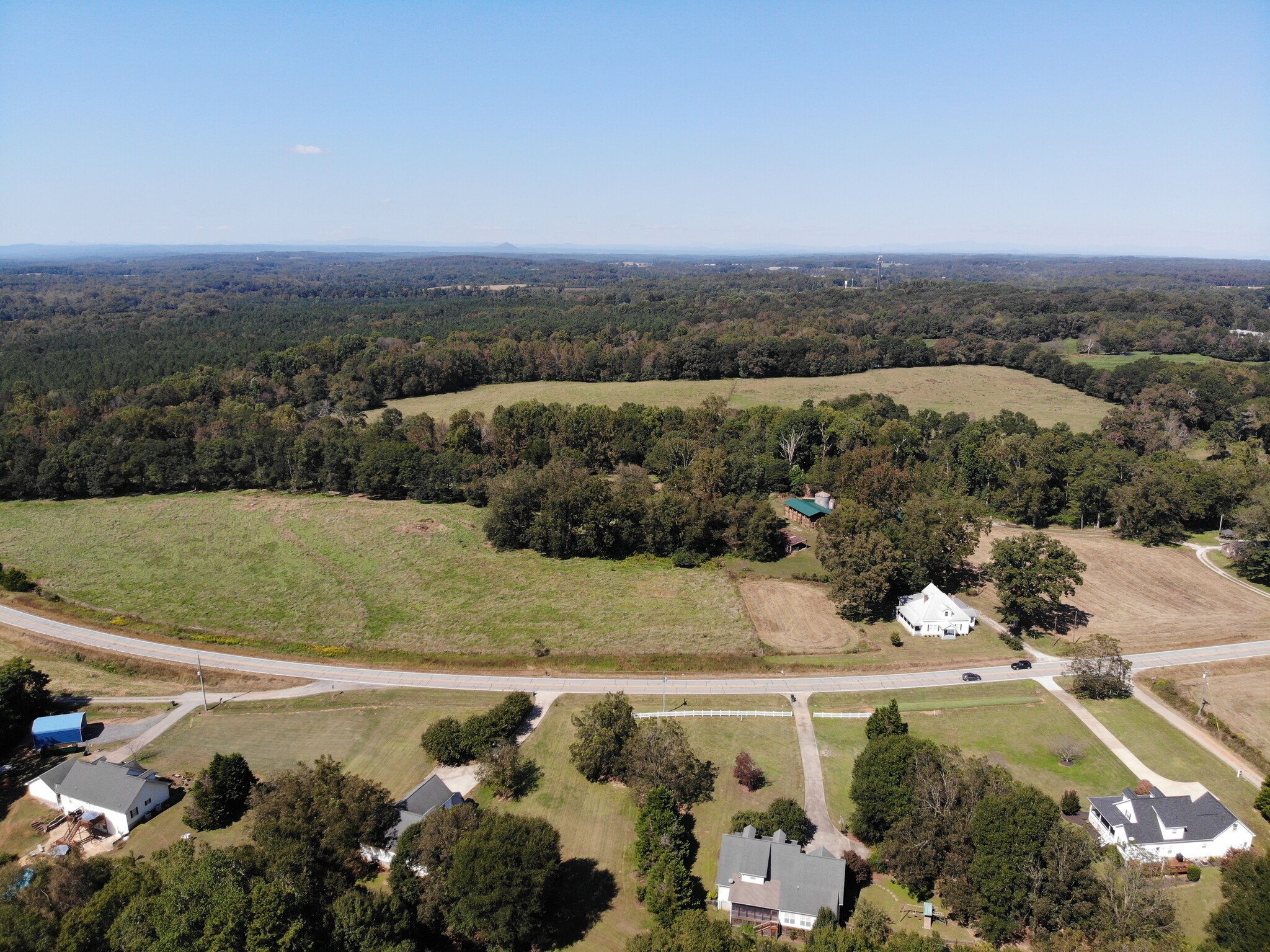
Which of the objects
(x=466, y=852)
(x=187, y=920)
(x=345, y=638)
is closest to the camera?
(x=187, y=920)

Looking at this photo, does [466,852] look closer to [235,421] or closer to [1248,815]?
[1248,815]

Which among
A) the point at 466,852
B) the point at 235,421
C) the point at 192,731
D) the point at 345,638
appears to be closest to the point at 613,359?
the point at 235,421

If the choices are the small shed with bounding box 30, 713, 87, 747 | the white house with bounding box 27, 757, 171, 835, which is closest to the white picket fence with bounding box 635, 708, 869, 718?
the white house with bounding box 27, 757, 171, 835

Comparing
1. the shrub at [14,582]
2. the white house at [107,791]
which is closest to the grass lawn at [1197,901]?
the white house at [107,791]

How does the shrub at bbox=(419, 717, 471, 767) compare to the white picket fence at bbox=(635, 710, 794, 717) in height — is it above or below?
above

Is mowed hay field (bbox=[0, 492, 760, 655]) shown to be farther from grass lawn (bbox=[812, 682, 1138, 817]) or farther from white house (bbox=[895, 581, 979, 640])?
white house (bbox=[895, 581, 979, 640])

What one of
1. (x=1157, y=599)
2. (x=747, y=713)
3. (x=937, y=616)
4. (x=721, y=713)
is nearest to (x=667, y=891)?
(x=721, y=713)
